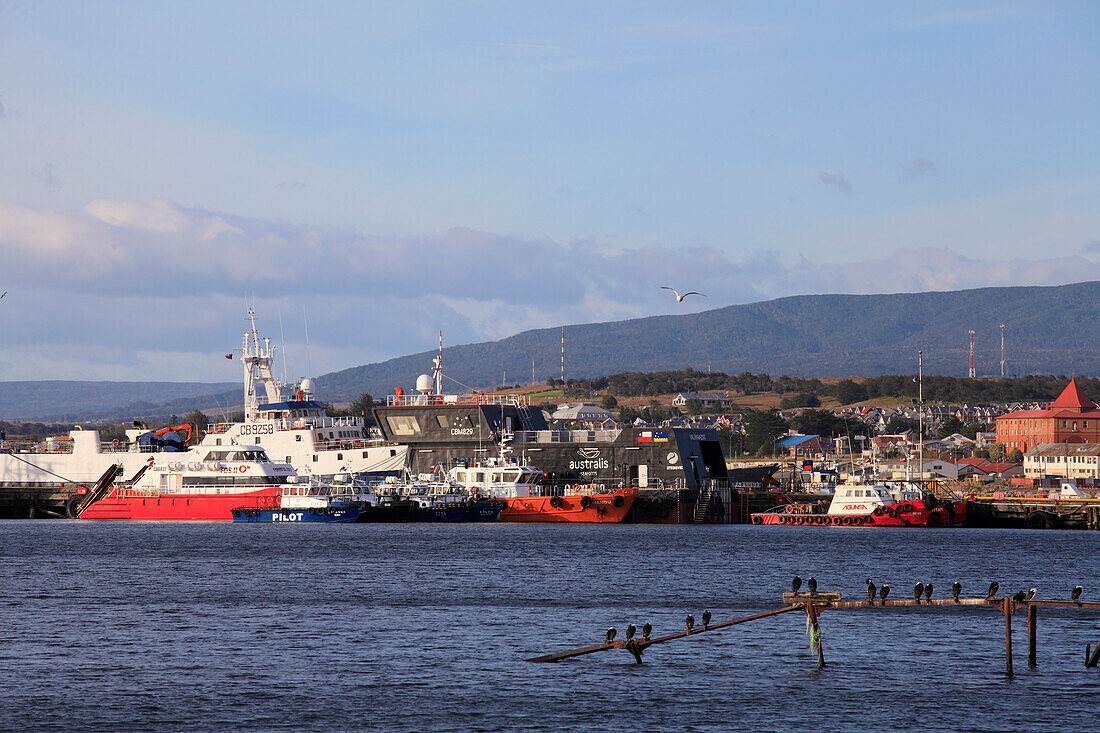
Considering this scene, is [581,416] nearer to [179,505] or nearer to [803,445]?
[803,445]

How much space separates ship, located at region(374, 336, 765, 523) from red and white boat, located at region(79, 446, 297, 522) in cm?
800

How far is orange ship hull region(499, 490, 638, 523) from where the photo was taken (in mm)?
73500

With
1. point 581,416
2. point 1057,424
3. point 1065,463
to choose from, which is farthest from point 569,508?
point 1057,424

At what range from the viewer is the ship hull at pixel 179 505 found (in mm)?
76000

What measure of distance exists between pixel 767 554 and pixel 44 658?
1316 inches

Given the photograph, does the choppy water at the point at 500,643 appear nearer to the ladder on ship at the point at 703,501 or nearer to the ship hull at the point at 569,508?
the ship hull at the point at 569,508

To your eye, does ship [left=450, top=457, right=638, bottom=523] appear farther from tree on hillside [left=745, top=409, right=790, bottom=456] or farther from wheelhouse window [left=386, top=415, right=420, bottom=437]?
tree on hillside [left=745, top=409, right=790, bottom=456]

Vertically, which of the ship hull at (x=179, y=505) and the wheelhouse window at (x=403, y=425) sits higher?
the wheelhouse window at (x=403, y=425)

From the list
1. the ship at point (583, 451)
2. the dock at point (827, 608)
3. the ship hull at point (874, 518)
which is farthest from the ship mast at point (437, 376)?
the dock at point (827, 608)

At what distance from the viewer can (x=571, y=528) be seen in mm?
72438

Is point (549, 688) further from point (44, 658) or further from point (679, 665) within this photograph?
point (44, 658)

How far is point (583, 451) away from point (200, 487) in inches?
868

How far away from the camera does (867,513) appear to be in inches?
3152

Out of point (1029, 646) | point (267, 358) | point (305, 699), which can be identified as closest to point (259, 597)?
point (305, 699)
